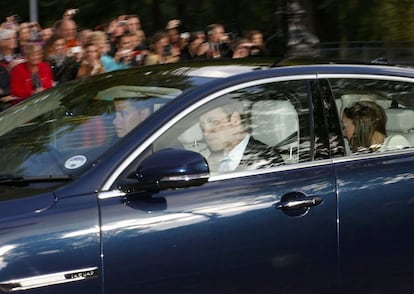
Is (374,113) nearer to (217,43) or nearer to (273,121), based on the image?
(273,121)

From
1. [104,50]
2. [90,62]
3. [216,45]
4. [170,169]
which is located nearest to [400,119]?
[170,169]

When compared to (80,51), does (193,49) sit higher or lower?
higher

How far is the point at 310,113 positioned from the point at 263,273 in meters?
0.85

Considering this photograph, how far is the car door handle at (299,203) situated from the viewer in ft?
11.4

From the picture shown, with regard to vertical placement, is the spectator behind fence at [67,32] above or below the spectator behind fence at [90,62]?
above

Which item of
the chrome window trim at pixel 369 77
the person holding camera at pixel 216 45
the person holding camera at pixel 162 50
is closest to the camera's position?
the chrome window trim at pixel 369 77

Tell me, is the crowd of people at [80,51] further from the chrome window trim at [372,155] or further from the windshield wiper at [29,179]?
the chrome window trim at [372,155]

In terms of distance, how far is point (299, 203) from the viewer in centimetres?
349

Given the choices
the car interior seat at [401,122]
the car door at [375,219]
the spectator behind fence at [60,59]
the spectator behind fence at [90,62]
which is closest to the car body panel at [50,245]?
the car door at [375,219]

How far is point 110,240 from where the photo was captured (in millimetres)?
3125

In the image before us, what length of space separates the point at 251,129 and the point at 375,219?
724mm

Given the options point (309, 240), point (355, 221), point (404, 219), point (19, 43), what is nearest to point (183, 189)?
point (309, 240)

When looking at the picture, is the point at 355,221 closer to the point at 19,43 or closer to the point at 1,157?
the point at 1,157

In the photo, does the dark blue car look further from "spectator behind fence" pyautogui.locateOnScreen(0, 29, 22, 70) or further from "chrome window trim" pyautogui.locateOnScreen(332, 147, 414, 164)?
"spectator behind fence" pyautogui.locateOnScreen(0, 29, 22, 70)
